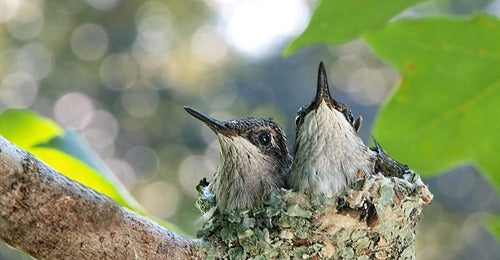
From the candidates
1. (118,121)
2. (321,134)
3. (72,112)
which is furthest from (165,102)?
(321,134)

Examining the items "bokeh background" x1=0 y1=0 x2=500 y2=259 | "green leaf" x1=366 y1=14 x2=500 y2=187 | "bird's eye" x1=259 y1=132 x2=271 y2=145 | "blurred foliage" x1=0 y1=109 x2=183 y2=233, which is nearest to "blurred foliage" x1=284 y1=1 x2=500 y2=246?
"green leaf" x1=366 y1=14 x2=500 y2=187

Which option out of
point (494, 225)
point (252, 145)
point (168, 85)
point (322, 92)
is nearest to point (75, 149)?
point (252, 145)

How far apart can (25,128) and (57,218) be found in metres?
0.62

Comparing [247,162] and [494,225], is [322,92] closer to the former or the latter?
[247,162]

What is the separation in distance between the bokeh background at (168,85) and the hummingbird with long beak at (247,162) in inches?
243

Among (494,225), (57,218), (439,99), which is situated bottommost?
(57,218)

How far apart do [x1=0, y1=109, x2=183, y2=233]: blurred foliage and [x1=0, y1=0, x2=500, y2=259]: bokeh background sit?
22.5ft

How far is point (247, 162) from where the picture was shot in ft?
8.66

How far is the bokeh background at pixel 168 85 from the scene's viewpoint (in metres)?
9.65

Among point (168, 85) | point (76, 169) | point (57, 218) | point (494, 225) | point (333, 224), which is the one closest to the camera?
point (57, 218)

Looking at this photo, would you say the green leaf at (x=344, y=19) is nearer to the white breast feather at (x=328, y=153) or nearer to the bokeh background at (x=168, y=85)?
the white breast feather at (x=328, y=153)

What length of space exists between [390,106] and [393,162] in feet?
0.73

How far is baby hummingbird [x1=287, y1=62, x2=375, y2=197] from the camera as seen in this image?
8.11 ft

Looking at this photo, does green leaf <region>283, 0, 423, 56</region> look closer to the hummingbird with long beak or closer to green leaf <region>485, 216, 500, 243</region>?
the hummingbird with long beak
